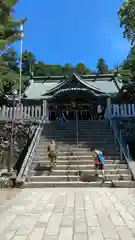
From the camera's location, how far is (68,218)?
480cm

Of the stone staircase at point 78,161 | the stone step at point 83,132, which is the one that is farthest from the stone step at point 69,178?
the stone step at point 83,132

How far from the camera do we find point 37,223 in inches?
175

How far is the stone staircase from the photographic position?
9594mm

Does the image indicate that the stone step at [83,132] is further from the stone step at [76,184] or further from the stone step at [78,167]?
the stone step at [76,184]

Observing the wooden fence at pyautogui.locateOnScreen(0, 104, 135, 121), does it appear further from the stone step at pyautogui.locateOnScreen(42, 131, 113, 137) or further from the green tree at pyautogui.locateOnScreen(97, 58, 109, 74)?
the green tree at pyautogui.locateOnScreen(97, 58, 109, 74)

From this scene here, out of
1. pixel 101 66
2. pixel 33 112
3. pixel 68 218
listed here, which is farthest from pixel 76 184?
pixel 101 66

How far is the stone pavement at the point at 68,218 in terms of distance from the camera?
12.5 ft

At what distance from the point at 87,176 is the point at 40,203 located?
4186 mm

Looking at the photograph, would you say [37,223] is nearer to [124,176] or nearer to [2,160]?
[124,176]

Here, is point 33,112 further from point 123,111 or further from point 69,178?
point 69,178

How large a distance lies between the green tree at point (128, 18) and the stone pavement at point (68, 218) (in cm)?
1477

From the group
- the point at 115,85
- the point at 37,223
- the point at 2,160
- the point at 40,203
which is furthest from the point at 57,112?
the point at 37,223

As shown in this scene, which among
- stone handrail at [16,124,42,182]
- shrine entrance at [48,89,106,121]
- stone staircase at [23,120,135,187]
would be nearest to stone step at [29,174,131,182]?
stone staircase at [23,120,135,187]

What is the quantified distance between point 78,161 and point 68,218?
22.0 feet
